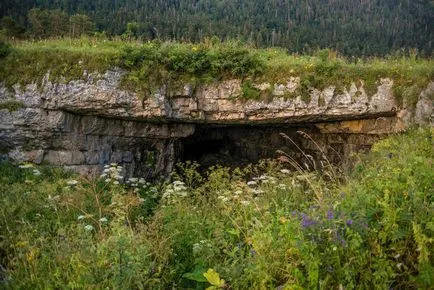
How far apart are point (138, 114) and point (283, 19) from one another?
8432 cm

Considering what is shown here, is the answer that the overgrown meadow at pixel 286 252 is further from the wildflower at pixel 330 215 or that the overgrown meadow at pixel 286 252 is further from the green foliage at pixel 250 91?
the green foliage at pixel 250 91

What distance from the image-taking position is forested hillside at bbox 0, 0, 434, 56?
165ft

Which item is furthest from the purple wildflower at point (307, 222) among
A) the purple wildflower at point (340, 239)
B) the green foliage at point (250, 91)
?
the green foliage at point (250, 91)

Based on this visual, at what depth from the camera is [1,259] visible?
434cm

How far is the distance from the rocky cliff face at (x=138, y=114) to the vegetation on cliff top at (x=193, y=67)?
0.22 meters

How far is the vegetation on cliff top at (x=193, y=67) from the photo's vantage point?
9.74 metres

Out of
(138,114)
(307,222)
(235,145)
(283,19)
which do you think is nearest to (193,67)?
(138,114)

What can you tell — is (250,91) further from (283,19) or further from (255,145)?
(283,19)

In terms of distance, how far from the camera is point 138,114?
10.4m

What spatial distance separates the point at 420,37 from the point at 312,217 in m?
91.9

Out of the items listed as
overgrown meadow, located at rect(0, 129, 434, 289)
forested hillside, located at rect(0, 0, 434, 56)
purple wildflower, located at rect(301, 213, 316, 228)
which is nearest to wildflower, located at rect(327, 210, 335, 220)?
overgrown meadow, located at rect(0, 129, 434, 289)

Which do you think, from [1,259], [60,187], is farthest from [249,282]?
[60,187]

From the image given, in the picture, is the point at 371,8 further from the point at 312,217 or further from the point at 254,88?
the point at 312,217

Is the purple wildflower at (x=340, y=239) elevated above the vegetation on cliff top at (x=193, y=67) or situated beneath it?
situated beneath
